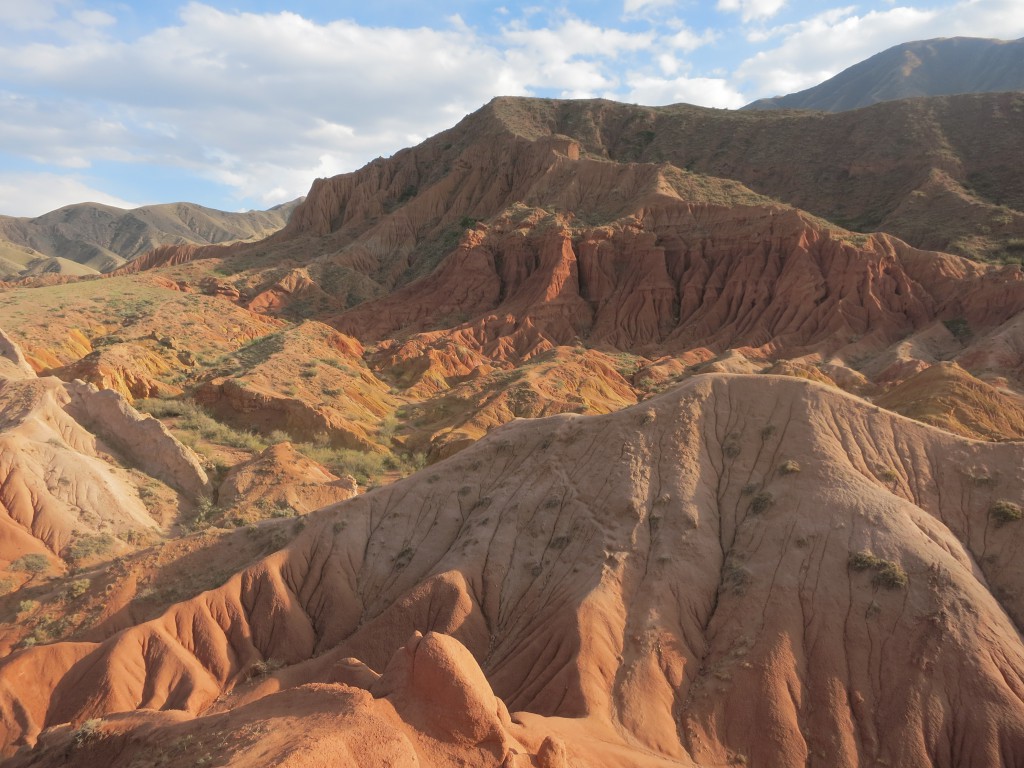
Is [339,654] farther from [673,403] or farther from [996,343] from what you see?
[996,343]

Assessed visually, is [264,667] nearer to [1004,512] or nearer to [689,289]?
[1004,512]

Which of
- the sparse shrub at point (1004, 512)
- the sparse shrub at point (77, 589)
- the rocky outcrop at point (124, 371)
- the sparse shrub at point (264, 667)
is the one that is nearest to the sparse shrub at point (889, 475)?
the sparse shrub at point (1004, 512)

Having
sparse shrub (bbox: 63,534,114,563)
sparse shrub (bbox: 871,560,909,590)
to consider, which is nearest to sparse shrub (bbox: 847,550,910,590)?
sparse shrub (bbox: 871,560,909,590)

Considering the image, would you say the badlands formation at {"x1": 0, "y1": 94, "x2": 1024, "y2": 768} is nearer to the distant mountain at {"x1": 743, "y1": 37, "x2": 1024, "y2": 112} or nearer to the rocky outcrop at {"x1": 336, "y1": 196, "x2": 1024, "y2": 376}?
the rocky outcrop at {"x1": 336, "y1": 196, "x2": 1024, "y2": 376}

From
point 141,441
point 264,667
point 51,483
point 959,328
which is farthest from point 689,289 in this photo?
point 264,667

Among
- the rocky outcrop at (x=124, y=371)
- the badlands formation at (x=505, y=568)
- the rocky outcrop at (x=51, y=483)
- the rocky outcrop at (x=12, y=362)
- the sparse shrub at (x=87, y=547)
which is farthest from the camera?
the rocky outcrop at (x=124, y=371)

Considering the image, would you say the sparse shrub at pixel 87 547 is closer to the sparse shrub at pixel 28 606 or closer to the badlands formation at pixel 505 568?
the badlands formation at pixel 505 568
